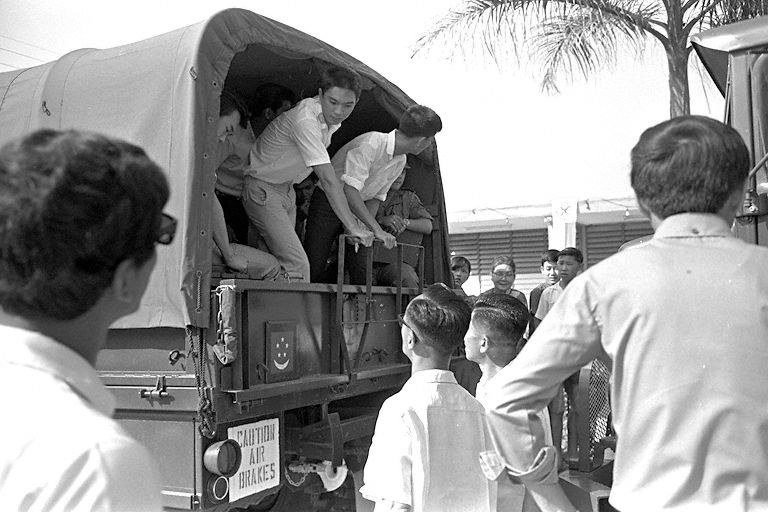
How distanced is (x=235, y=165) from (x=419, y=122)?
3.63 ft

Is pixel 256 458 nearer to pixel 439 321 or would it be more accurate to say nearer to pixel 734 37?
pixel 439 321

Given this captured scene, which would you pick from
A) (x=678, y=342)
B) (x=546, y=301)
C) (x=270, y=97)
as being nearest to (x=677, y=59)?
(x=546, y=301)

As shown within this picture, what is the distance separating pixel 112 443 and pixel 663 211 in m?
1.07

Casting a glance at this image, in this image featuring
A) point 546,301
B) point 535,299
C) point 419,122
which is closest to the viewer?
point 419,122

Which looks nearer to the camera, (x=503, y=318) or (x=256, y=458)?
(x=503, y=318)

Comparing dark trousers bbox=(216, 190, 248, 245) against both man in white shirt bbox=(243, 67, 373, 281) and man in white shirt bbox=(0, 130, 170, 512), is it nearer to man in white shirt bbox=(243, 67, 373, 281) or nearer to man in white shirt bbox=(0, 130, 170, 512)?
man in white shirt bbox=(243, 67, 373, 281)

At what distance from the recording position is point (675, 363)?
1.44 meters

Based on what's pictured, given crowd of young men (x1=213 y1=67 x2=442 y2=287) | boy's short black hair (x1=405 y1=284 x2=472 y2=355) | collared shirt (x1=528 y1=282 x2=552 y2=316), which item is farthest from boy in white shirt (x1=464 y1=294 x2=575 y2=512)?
collared shirt (x1=528 y1=282 x2=552 y2=316)

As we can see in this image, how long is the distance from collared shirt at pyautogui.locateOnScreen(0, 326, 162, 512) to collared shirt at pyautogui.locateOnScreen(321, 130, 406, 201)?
401cm

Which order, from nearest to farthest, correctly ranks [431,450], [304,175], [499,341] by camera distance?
[431,450] < [499,341] < [304,175]

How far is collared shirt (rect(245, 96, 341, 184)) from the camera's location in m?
4.55

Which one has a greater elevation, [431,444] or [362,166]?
[362,166]

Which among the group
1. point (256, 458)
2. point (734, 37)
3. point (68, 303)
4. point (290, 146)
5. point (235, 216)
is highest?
point (734, 37)

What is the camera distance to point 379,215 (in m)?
5.40
